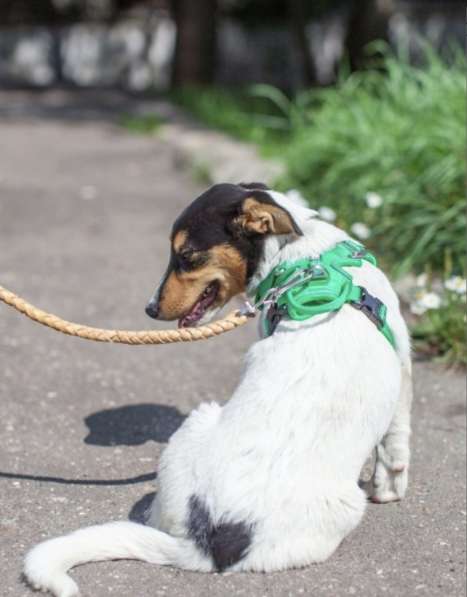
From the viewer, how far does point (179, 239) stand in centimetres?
386

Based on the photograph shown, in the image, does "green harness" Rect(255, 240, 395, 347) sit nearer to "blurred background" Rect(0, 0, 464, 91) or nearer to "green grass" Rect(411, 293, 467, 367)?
"green grass" Rect(411, 293, 467, 367)

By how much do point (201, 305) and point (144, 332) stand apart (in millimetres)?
246

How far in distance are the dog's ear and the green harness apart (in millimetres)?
135

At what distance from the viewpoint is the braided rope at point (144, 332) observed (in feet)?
12.5

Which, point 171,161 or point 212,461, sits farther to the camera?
point 171,161

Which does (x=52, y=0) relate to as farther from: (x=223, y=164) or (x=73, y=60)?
(x=223, y=164)

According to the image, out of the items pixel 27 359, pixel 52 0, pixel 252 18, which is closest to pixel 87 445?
pixel 27 359

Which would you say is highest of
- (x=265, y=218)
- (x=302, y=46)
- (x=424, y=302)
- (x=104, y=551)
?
(x=265, y=218)

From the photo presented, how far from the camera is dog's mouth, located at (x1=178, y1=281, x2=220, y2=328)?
3.92 m

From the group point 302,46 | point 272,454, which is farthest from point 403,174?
point 302,46

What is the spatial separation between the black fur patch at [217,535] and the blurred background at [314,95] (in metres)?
2.59

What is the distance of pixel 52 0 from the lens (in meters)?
25.5

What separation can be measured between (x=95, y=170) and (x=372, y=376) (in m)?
8.42

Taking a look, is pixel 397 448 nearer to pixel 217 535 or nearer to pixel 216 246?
pixel 217 535
